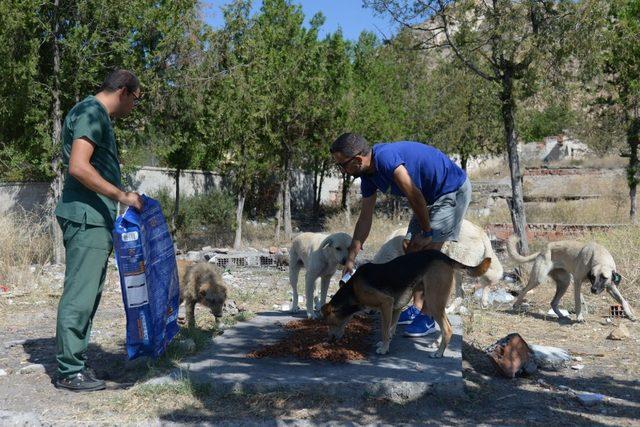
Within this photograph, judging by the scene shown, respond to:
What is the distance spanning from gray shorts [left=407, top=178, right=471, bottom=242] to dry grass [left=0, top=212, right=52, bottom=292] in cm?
683

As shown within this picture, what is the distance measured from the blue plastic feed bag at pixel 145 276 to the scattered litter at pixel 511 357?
2.83 m

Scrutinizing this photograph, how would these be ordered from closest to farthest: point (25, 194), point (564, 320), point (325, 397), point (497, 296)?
1. point (325, 397)
2. point (564, 320)
3. point (497, 296)
4. point (25, 194)

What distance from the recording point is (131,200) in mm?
5004

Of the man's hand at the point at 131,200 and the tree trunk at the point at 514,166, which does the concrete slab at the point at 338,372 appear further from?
the tree trunk at the point at 514,166

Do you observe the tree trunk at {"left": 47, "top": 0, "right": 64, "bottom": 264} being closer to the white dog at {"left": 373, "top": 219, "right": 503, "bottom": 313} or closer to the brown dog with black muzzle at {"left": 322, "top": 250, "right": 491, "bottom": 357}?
the white dog at {"left": 373, "top": 219, "right": 503, "bottom": 313}

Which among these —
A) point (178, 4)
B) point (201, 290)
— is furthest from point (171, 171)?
point (201, 290)

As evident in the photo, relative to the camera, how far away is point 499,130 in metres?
30.6

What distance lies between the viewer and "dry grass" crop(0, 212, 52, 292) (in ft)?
33.3

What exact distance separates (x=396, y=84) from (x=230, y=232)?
425 inches

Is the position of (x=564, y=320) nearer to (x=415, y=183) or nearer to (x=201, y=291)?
(x=415, y=183)

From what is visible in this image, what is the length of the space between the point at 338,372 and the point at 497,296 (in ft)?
19.3

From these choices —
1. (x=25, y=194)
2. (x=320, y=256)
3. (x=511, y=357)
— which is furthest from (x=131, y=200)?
(x=25, y=194)

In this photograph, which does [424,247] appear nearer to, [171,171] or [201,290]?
[201,290]

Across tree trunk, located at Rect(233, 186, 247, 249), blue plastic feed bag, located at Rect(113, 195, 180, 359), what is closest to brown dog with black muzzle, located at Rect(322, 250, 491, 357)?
blue plastic feed bag, located at Rect(113, 195, 180, 359)
